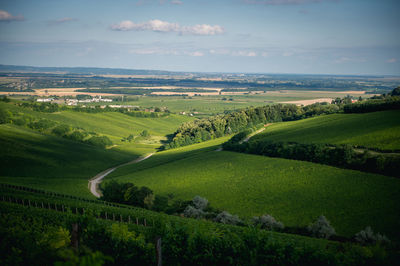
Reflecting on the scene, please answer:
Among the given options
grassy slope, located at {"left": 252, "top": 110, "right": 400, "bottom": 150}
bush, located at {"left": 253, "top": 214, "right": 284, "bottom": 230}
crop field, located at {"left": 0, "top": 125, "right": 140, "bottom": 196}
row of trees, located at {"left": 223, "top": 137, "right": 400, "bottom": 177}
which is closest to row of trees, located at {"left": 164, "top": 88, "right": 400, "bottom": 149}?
grassy slope, located at {"left": 252, "top": 110, "right": 400, "bottom": 150}

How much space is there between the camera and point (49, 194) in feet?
175

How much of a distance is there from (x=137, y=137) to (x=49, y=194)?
3929 inches

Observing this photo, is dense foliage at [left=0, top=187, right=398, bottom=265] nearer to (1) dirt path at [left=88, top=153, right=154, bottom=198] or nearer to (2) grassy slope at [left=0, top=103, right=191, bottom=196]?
(2) grassy slope at [left=0, top=103, right=191, bottom=196]

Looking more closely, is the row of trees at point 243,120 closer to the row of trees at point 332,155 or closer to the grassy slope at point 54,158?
the grassy slope at point 54,158

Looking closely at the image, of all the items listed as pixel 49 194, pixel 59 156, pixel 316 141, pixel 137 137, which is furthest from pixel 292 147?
pixel 137 137

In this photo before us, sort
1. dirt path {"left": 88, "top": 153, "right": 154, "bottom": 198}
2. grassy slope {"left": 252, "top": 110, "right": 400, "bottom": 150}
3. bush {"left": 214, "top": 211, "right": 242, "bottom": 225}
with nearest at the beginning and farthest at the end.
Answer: bush {"left": 214, "top": 211, "right": 242, "bottom": 225}
grassy slope {"left": 252, "top": 110, "right": 400, "bottom": 150}
dirt path {"left": 88, "top": 153, "right": 154, "bottom": 198}

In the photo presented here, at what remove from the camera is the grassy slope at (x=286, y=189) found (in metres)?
42.8

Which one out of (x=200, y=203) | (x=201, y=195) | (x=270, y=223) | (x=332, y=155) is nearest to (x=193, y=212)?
(x=200, y=203)

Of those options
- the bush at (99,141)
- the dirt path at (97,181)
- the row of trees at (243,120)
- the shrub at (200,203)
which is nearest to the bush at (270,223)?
the shrub at (200,203)

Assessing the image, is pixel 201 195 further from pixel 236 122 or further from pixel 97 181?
pixel 236 122

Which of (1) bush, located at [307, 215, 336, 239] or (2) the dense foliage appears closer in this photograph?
(2) the dense foliage

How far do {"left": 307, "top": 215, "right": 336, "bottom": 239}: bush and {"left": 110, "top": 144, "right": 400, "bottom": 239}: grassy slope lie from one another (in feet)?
7.70

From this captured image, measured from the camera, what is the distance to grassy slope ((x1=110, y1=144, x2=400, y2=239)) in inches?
1687

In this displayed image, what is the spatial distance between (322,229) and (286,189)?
678 inches
